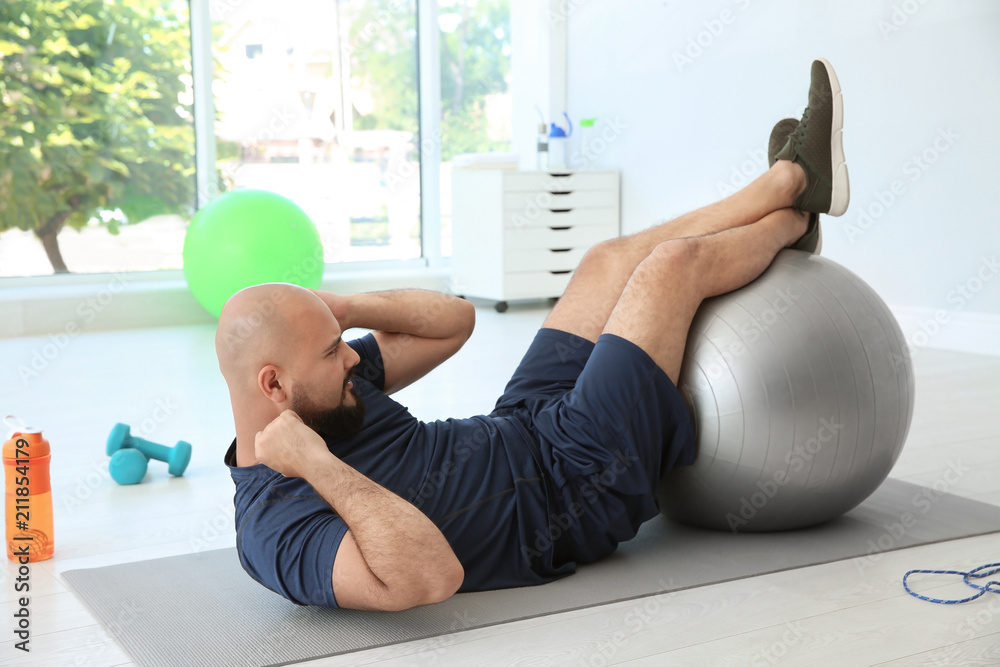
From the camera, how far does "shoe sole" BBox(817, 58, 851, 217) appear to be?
182 centimetres

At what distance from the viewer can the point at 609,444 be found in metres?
1.51

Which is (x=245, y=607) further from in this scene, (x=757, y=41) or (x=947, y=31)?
(x=757, y=41)

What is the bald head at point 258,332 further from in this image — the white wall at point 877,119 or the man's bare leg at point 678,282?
the white wall at point 877,119

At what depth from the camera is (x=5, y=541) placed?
179cm

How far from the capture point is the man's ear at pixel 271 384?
1.37 meters

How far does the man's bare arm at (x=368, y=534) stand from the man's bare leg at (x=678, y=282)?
49 cm

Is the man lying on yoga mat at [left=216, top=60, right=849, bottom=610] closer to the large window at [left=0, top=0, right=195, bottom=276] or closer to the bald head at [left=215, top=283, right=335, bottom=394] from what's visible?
the bald head at [left=215, top=283, right=335, bottom=394]

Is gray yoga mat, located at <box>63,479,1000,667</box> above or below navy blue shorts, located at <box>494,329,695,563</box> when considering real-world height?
below

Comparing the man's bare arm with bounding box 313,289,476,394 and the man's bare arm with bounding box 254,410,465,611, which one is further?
the man's bare arm with bounding box 313,289,476,394

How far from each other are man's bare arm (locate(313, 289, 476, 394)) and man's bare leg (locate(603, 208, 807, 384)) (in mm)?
309

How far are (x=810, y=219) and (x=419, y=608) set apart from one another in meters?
1.05

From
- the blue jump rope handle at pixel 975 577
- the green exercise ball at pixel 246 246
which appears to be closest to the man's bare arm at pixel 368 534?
the blue jump rope handle at pixel 975 577

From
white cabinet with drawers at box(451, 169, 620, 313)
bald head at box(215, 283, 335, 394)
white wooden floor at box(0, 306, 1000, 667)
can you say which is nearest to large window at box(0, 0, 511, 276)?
white cabinet with drawers at box(451, 169, 620, 313)

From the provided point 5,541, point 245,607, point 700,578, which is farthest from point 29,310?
point 700,578
